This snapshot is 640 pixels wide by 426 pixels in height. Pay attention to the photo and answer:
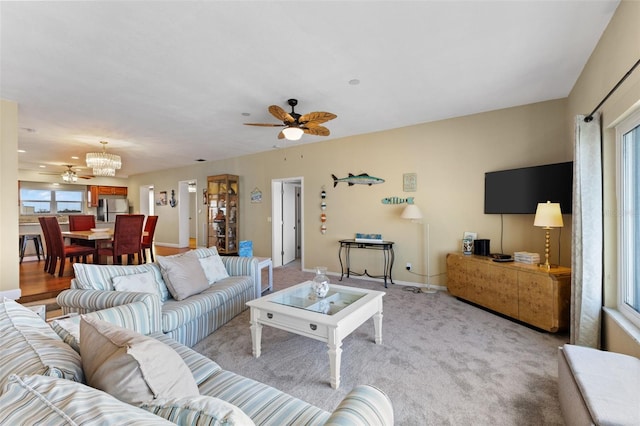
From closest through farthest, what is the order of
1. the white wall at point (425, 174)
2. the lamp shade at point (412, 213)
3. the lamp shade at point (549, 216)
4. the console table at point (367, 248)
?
the lamp shade at point (549, 216) < the white wall at point (425, 174) < the lamp shade at point (412, 213) < the console table at point (367, 248)

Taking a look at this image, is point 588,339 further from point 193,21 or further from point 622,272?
point 193,21

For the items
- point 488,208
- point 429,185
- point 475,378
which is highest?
point 429,185

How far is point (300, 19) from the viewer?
7.02ft

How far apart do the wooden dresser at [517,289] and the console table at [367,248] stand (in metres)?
1.11

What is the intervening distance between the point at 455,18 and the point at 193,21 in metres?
1.98

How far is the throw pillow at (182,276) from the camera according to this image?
2.74 meters

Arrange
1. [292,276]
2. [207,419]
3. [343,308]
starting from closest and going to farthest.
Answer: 1. [207,419]
2. [343,308]
3. [292,276]

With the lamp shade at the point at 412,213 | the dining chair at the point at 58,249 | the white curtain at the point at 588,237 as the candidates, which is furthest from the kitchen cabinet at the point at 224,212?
the white curtain at the point at 588,237

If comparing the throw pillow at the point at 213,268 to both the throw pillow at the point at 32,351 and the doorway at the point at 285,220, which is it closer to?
the throw pillow at the point at 32,351

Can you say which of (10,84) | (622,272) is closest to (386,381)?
(622,272)

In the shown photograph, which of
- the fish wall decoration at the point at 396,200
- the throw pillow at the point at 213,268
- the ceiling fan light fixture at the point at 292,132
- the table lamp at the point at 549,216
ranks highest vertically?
the ceiling fan light fixture at the point at 292,132

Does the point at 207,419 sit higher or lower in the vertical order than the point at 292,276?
higher

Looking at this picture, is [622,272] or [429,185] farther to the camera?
[429,185]

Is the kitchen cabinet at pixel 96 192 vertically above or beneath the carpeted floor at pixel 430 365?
above
